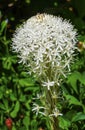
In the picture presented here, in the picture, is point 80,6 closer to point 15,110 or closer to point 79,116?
point 15,110

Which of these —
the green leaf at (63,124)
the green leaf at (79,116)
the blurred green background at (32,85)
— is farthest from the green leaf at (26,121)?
the green leaf at (79,116)

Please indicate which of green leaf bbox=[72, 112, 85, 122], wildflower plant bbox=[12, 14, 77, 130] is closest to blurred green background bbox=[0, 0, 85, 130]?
green leaf bbox=[72, 112, 85, 122]

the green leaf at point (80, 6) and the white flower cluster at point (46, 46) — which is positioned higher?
the green leaf at point (80, 6)

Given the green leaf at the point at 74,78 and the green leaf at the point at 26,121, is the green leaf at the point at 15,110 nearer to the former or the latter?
the green leaf at the point at 26,121

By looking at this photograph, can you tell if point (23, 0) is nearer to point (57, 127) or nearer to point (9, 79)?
point (9, 79)

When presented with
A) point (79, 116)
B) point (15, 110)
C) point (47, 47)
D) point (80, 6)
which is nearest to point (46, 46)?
point (47, 47)

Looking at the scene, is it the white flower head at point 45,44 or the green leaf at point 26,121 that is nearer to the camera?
the white flower head at point 45,44

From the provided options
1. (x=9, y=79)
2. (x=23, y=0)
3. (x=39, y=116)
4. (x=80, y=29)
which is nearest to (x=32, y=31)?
(x=39, y=116)
